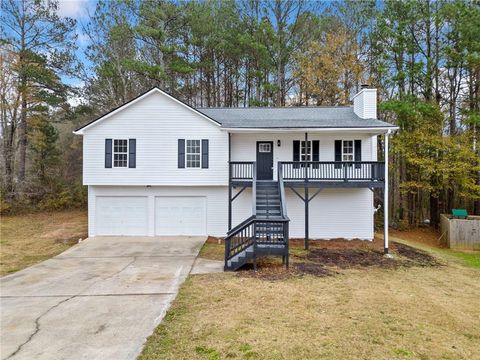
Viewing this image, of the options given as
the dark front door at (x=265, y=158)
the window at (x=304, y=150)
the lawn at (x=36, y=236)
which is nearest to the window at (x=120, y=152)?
the lawn at (x=36, y=236)

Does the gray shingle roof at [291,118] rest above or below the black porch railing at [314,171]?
above

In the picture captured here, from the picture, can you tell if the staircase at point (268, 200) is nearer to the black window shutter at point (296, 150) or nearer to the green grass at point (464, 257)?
the black window shutter at point (296, 150)

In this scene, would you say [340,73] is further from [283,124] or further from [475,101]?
[283,124]

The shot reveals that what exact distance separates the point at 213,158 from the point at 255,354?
10.3 metres

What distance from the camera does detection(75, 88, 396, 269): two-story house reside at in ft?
44.4

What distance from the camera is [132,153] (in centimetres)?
1402

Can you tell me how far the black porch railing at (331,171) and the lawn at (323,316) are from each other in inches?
178

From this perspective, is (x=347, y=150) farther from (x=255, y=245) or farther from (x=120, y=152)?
(x=120, y=152)

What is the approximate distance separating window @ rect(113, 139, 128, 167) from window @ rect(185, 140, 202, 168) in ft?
9.63

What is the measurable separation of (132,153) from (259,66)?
13.5 meters

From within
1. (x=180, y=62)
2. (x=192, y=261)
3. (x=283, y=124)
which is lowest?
(x=192, y=261)

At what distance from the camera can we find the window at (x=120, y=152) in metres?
14.1

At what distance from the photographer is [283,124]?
13789 mm

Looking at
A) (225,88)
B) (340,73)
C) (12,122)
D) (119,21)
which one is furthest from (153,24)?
(340,73)
